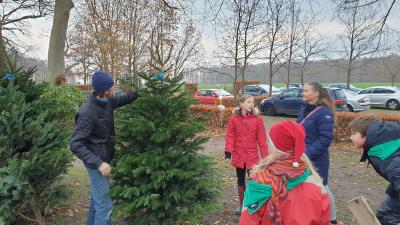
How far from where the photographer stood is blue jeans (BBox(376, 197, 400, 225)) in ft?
10.5

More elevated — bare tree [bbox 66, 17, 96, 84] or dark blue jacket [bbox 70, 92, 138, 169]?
bare tree [bbox 66, 17, 96, 84]

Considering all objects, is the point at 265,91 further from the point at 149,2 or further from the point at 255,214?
the point at 255,214

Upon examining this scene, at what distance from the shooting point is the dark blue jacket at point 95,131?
3.33 meters

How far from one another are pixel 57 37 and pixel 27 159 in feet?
25.2

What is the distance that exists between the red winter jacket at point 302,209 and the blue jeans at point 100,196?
186 cm

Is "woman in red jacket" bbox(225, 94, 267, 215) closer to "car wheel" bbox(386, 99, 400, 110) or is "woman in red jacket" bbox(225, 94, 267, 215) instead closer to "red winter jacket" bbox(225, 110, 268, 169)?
"red winter jacket" bbox(225, 110, 268, 169)

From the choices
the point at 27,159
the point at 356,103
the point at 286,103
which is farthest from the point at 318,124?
the point at 356,103

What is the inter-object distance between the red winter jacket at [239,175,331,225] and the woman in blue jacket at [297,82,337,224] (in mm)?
1626

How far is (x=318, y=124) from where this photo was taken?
3799 mm

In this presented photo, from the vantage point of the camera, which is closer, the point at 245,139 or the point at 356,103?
the point at 245,139

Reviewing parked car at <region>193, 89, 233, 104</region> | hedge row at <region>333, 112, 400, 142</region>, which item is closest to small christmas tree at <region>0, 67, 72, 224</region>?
hedge row at <region>333, 112, 400, 142</region>

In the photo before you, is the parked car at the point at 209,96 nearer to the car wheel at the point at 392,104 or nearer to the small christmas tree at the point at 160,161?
the car wheel at the point at 392,104

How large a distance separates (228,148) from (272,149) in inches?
96.2

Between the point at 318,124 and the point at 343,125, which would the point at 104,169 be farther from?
the point at 343,125
